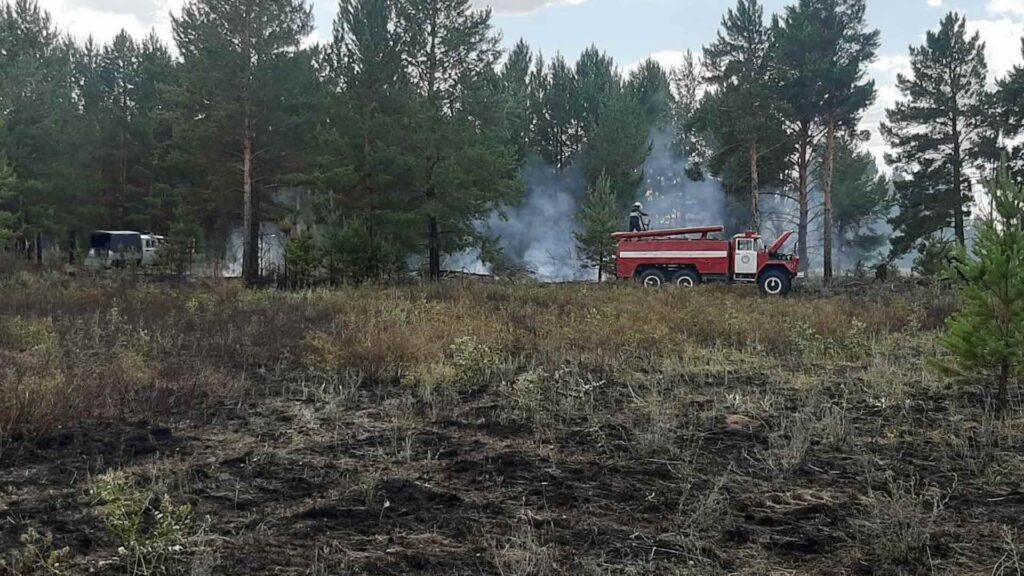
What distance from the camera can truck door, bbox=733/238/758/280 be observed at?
71.5 ft

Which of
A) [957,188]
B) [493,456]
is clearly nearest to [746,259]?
[957,188]

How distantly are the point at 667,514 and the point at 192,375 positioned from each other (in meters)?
5.16

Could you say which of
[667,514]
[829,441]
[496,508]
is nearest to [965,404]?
[829,441]

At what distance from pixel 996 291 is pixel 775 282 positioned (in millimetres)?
15757

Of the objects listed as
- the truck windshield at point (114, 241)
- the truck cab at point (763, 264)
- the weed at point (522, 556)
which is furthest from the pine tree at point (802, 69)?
the truck windshield at point (114, 241)

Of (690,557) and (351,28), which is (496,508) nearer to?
(690,557)

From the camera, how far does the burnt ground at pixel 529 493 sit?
316cm

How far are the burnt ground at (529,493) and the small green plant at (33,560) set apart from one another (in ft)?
0.18

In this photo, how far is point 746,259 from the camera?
71.7 ft

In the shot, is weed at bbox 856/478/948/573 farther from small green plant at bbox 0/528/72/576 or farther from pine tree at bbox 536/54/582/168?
pine tree at bbox 536/54/582/168

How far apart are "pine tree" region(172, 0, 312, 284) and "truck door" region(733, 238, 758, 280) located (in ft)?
51.6

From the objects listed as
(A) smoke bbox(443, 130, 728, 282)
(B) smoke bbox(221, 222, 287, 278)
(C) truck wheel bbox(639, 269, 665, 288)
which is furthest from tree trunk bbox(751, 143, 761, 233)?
(B) smoke bbox(221, 222, 287, 278)

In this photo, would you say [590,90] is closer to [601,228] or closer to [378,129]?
[601,228]

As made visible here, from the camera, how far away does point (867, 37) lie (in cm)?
2528
